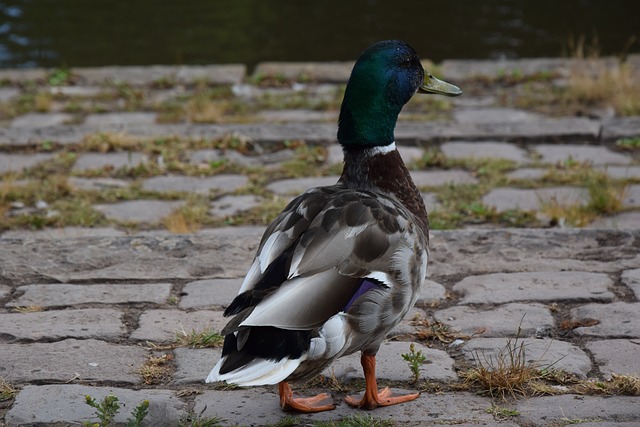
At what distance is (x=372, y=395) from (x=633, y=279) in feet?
4.52

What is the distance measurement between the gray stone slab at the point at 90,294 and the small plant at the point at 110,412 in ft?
3.30

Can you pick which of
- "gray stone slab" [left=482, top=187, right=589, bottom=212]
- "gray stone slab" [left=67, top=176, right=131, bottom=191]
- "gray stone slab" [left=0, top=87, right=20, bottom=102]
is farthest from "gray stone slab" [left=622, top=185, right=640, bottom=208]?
"gray stone slab" [left=0, top=87, right=20, bottom=102]

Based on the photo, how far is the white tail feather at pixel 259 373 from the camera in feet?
8.54

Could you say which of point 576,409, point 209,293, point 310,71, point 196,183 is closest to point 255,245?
point 209,293

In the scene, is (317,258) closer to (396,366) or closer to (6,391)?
(396,366)

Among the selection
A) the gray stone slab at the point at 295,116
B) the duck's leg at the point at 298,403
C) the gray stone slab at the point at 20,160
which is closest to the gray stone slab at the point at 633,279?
the duck's leg at the point at 298,403

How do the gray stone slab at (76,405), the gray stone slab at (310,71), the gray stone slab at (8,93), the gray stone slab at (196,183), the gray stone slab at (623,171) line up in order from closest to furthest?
the gray stone slab at (76,405) → the gray stone slab at (623,171) → the gray stone slab at (196,183) → the gray stone slab at (8,93) → the gray stone slab at (310,71)

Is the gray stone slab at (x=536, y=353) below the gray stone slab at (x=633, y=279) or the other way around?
below

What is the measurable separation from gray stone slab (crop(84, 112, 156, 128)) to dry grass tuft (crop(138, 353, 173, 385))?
360 centimetres

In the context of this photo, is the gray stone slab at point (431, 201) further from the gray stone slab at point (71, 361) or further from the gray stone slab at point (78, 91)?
the gray stone slab at point (78, 91)

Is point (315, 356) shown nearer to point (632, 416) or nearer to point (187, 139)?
point (632, 416)

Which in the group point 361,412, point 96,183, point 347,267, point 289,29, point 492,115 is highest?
point 289,29

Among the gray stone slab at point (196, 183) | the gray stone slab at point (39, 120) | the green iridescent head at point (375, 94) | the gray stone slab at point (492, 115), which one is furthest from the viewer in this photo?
the gray stone slab at point (39, 120)

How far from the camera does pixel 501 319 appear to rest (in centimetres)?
361
